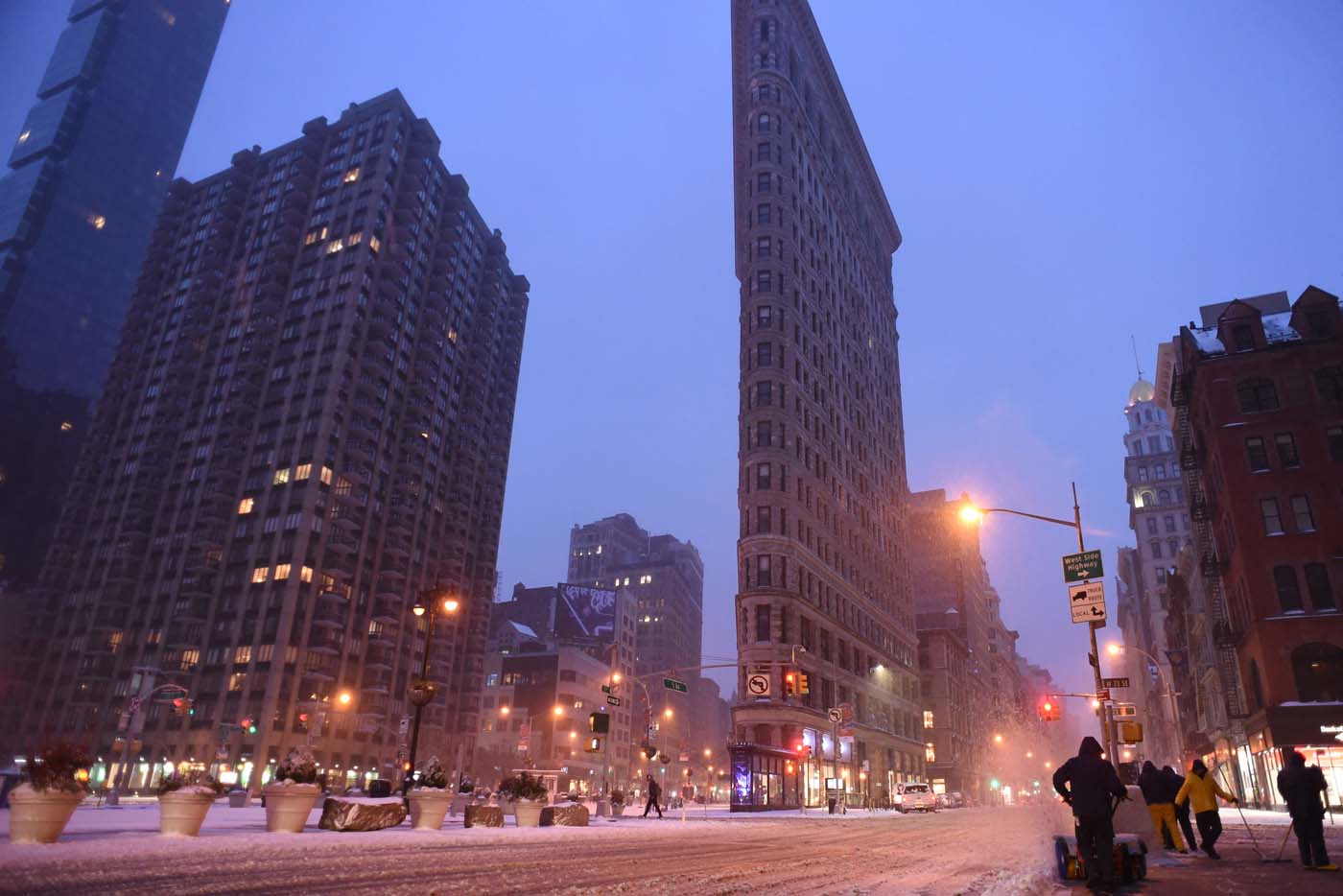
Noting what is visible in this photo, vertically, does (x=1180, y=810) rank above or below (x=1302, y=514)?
below

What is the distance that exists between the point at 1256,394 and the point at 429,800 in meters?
49.3

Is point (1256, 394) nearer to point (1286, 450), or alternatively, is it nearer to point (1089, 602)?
point (1286, 450)

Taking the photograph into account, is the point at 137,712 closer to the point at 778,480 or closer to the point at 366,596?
the point at 778,480

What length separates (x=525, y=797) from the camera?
82.3 feet

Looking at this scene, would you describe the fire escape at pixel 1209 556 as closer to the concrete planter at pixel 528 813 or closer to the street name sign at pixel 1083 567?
the street name sign at pixel 1083 567

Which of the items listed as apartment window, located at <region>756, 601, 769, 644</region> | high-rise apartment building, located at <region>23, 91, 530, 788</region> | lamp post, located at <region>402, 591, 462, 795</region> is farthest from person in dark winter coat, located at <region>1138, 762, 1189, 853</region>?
high-rise apartment building, located at <region>23, 91, 530, 788</region>

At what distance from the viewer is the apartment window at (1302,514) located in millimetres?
43375

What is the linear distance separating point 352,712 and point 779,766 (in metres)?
56.8

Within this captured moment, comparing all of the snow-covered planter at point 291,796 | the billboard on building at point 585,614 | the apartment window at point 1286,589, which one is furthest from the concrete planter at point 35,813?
the billboard on building at point 585,614

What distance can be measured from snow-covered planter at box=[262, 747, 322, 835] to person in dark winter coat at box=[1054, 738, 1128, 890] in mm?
14102

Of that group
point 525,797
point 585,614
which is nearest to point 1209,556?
point 525,797

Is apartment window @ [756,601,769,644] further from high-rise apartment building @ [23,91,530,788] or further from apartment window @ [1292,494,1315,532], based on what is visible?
high-rise apartment building @ [23,91,530,788]

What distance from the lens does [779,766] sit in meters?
57.8

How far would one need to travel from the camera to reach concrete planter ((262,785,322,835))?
16844mm
